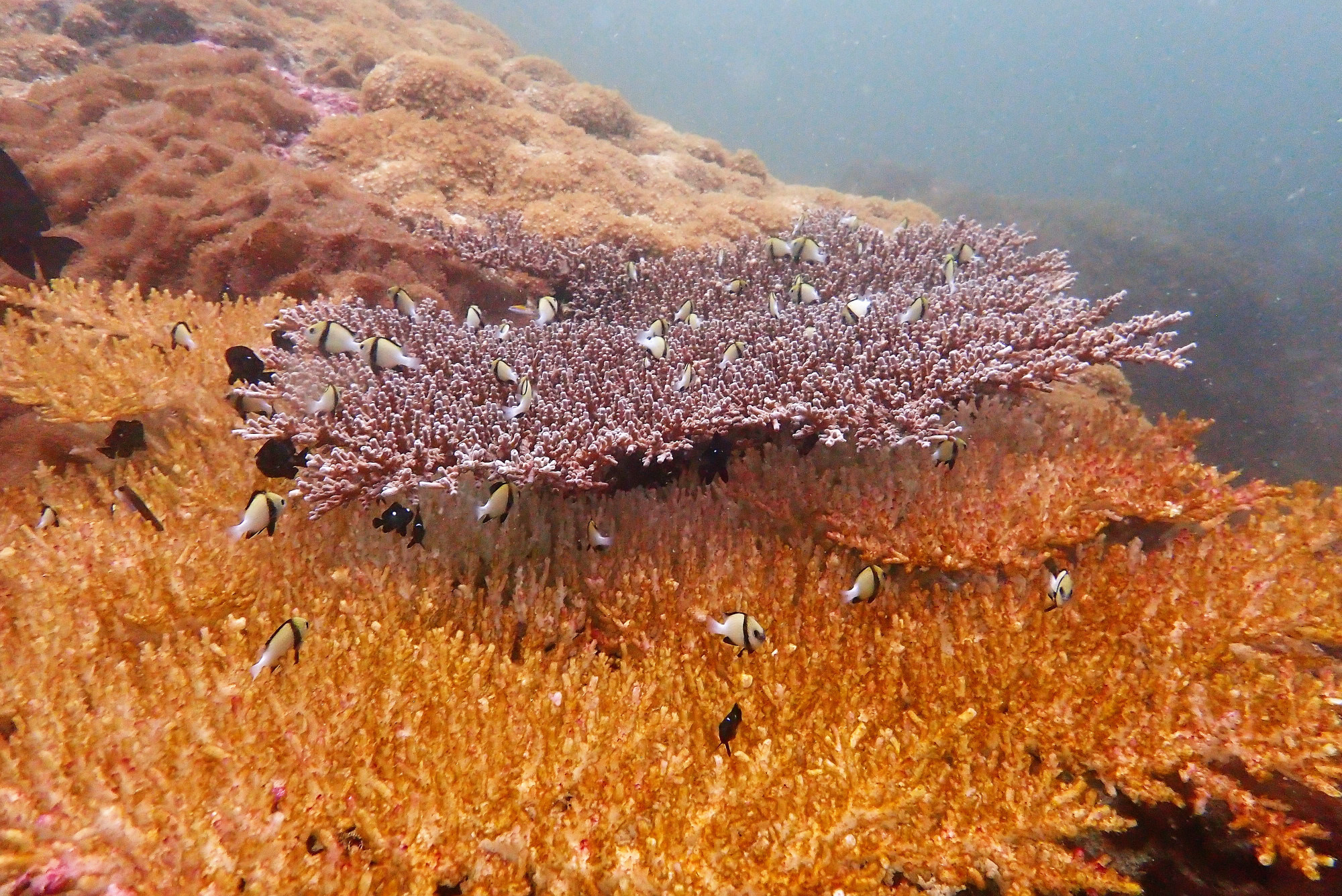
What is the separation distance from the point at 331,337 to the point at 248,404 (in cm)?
70

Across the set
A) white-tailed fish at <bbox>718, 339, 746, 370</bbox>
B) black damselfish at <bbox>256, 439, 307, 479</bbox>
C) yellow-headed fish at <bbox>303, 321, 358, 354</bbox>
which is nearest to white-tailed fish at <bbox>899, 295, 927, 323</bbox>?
white-tailed fish at <bbox>718, 339, 746, 370</bbox>

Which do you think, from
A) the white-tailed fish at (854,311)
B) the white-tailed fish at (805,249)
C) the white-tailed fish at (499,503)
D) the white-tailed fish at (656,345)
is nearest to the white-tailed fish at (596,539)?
the white-tailed fish at (499,503)

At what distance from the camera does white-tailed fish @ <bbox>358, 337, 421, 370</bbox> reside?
342 cm

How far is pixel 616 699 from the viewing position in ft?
8.09

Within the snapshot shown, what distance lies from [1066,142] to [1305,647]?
411 ft

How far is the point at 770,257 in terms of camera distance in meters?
5.78

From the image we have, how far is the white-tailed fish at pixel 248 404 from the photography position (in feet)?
11.5

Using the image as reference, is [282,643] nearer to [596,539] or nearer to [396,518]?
[396,518]

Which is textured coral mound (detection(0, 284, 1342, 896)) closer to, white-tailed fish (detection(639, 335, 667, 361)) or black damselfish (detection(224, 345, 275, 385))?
black damselfish (detection(224, 345, 275, 385))

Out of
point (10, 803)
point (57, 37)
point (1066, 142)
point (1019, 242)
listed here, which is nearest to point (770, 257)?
point (1019, 242)

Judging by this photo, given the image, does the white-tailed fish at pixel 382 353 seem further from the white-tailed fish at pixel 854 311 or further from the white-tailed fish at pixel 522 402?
the white-tailed fish at pixel 854 311

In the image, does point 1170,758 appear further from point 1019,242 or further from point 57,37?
point 57,37

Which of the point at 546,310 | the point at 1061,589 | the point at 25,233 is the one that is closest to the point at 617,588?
the point at 1061,589

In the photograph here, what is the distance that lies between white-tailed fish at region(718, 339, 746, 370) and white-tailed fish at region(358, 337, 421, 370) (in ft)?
6.03
